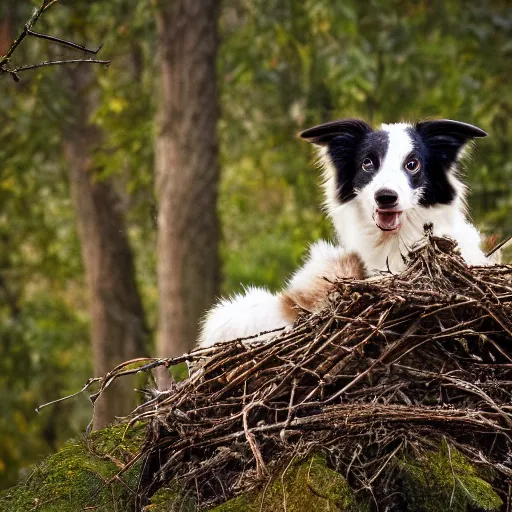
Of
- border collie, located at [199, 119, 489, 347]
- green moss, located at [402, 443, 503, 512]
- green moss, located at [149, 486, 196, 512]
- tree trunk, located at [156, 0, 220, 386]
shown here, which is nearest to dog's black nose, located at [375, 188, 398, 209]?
border collie, located at [199, 119, 489, 347]

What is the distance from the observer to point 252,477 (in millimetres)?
4016

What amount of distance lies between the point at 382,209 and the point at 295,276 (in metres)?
0.73

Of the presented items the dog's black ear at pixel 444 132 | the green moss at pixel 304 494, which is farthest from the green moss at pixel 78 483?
the dog's black ear at pixel 444 132

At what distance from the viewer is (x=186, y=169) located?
1042 cm

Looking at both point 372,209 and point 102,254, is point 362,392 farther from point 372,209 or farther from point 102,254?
point 102,254

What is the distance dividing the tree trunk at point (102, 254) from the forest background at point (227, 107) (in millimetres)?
18

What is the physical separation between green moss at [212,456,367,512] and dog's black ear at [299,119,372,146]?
2.42 m

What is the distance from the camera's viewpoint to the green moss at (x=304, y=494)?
3.82 metres

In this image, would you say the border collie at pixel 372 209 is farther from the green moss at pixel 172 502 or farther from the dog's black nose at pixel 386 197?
the green moss at pixel 172 502

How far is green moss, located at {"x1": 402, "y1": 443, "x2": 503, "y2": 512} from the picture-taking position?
3.85 m

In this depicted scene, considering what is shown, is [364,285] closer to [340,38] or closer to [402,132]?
[402,132]

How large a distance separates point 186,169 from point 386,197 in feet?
17.3

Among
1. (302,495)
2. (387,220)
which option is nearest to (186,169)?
(387,220)

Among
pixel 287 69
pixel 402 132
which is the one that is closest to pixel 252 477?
pixel 402 132
